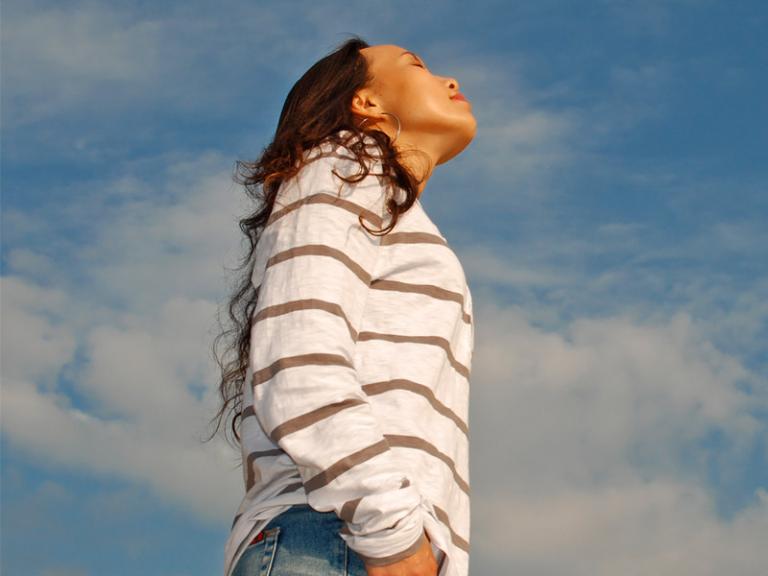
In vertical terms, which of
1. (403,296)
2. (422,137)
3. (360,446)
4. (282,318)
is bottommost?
(360,446)

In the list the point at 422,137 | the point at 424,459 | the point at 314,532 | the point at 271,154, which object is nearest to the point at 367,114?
the point at 422,137

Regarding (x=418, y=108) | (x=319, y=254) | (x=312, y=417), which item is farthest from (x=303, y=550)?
(x=418, y=108)

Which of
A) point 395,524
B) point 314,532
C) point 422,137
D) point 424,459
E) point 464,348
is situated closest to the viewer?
point 395,524

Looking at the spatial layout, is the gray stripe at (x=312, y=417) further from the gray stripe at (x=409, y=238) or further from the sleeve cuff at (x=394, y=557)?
the gray stripe at (x=409, y=238)

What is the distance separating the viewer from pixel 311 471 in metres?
3.04

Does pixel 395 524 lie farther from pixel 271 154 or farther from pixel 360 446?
pixel 271 154

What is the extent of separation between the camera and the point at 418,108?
4.23 meters

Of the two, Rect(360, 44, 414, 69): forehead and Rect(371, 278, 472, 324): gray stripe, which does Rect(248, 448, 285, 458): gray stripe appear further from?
Rect(360, 44, 414, 69): forehead

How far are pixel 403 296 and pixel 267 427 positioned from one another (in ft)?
2.40

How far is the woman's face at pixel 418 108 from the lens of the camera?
423cm

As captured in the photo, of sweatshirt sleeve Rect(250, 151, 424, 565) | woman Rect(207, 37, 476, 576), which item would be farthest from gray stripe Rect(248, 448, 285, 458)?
sweatshirt sleeve Rect(250, 151, 424, 565)

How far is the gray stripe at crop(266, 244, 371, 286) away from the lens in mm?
3365

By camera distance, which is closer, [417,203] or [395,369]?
[395,369]

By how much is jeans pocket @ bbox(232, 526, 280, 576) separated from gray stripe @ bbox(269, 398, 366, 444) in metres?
0.34
